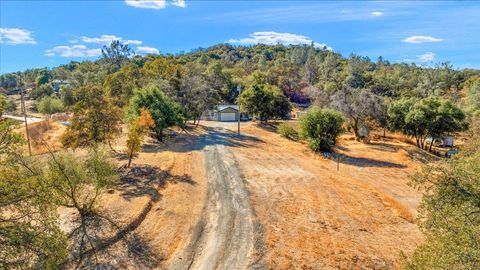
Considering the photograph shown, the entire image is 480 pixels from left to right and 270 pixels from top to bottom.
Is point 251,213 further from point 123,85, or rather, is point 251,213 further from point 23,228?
point 123,85

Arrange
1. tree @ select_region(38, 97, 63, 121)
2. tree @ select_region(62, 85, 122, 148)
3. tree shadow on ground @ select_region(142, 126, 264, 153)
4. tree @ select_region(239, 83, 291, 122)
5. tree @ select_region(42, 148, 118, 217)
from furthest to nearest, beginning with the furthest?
tree @ select_region(38, 97, 63, 121), tree @ select_region(239, 83, 291, 122), tree shadow on ground @ select_region(142, 126, 264, 153), tree @ select_region(62, 85, 122, 148), tree @ select_region(42, 148, 118, 217)

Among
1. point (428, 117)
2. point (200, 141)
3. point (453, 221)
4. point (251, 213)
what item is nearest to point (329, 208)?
point (251, 213)

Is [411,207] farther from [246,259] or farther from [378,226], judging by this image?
[246,259]

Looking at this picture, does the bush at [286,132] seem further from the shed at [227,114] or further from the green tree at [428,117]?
the shed at [227,114]

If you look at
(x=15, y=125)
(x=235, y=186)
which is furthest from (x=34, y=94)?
(x=15, y=125)

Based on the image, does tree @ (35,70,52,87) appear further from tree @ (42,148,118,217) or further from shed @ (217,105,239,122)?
tree @ (42,148,118,217)

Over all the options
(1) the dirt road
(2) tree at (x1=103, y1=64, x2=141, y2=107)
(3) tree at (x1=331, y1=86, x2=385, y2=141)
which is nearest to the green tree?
(3) tree at (x1=331, y1=86, x2=385, y2=141)
